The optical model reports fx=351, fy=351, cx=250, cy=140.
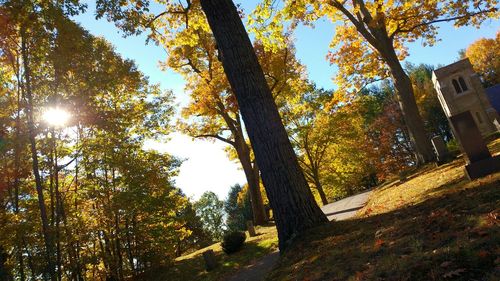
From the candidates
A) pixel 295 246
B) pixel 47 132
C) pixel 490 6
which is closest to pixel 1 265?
pixel 47 132

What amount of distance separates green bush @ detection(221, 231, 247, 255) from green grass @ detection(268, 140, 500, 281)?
11.2 m

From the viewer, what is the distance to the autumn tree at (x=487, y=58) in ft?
196

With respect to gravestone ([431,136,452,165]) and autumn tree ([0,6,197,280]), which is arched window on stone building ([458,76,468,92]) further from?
autumn tree ([0,6,197,280])

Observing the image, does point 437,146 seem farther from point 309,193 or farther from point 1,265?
point 1,265

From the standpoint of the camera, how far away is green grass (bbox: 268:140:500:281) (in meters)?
3.33

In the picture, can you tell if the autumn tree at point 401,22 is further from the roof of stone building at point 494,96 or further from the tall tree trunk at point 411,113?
the roof of stone building at point 494,96

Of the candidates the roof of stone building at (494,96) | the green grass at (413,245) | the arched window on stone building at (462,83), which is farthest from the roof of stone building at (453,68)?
the green grass at (413,245)

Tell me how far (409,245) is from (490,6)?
16.4 meters

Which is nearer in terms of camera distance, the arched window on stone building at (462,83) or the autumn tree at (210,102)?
the autumn tree at (210,102)

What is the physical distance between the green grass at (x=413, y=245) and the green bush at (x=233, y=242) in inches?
440

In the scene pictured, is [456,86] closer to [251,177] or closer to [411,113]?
[411,113]

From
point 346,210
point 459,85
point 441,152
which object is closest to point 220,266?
point 346,210

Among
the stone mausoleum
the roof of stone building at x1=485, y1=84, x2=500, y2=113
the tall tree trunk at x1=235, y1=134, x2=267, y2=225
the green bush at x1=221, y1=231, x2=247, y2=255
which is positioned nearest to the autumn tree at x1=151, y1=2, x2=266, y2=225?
the tall tree trunk at x1=235, y1=134, x2=267, y2=225

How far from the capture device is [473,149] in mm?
7617
